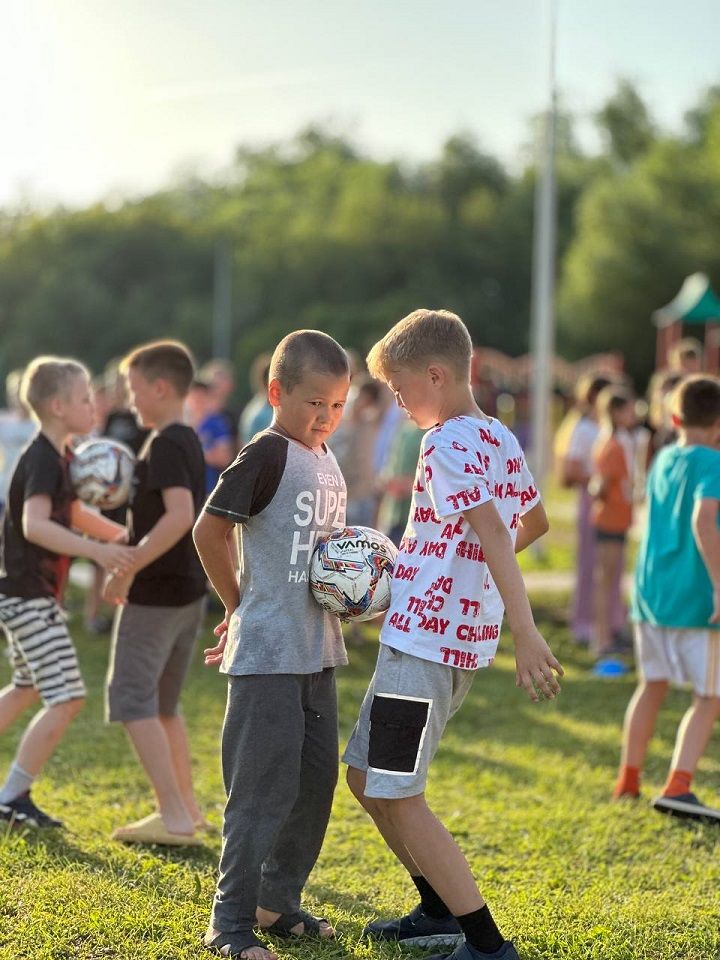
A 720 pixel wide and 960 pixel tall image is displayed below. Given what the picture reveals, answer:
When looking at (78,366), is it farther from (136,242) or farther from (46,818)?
(136,242)

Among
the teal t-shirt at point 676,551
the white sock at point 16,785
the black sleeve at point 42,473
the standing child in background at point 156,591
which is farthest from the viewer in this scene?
the teal t-shirt at point 676,551

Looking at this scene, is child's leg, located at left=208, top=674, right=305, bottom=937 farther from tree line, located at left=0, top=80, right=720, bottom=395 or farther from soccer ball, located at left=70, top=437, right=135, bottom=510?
tree line, located at left=0, top=80, right=720, bottom=395

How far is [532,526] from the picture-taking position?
13.2 ft

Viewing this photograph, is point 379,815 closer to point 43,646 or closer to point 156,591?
point 156,591

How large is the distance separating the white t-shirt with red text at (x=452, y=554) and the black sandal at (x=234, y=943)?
0.98 m

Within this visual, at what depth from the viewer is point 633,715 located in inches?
234

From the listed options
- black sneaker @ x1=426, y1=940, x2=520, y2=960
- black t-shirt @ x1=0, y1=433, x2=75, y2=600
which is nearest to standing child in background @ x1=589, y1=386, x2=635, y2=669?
black t-shirt @ x1=0, y1=433, x2=75, y2=600

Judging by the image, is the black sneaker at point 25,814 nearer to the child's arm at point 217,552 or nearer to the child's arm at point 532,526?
the child's arm at point 217,552

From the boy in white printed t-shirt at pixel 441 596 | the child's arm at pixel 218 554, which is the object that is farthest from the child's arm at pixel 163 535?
the boy in white printed t-shirt at pixel 441 596

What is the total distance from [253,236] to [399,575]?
234 ft

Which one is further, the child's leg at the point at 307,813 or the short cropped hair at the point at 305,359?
the child's leg at the point at 307,813

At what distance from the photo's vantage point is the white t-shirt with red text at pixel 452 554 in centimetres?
358

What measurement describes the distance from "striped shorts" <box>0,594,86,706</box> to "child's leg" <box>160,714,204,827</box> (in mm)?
388

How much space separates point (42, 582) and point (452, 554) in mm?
2168
